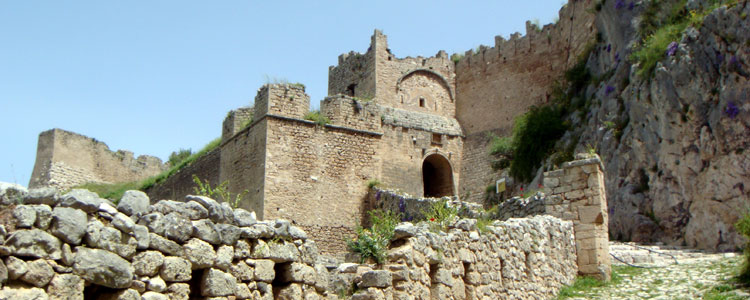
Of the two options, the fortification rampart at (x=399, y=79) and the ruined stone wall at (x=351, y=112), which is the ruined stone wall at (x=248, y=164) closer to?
the ruined stone wall at (x=351, y=112)

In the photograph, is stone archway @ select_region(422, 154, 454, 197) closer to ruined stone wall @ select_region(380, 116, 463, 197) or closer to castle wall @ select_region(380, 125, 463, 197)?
ruined stone wall @ select_region(380, 116, 463, 197)

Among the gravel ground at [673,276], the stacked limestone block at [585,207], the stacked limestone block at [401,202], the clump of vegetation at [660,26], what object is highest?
the clump of vegetation at [660,26]

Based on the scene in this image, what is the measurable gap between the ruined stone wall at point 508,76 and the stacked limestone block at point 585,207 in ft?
41.4

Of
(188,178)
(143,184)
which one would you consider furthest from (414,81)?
(143,184)

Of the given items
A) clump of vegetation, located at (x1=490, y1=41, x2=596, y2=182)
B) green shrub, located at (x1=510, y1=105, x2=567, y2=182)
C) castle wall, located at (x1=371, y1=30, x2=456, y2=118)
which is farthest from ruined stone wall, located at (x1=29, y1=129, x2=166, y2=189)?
→ green shrub, located at (x1=510, y1=105, x2=567, y2=182)

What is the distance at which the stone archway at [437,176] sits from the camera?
26.9 metres

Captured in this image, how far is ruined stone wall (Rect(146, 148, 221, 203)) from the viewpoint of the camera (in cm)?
2330

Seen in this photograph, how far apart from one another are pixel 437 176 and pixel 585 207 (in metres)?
14.9

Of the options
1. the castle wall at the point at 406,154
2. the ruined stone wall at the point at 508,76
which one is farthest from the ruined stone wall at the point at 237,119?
the ruined stone wall at the point at 508,76

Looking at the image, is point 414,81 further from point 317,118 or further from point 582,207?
point 582,207

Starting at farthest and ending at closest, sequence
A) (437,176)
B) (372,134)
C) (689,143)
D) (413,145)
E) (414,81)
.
Result: (414,81), (437,176), (413,145), (372,134), (689,143)

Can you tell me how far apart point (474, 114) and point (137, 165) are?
52.2ft

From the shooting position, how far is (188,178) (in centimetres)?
2577

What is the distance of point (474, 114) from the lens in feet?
93.8
